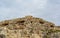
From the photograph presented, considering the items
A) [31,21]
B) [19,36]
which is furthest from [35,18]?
[19,36]

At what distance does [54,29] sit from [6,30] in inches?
304

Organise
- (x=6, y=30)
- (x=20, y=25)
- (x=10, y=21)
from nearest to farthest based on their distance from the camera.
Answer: (x=6, y=30), (x=20, y=25), (x=10, y=21)

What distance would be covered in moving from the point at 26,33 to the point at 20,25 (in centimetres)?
234

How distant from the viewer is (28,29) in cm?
2969

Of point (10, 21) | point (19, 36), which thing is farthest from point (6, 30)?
point (10, 21)

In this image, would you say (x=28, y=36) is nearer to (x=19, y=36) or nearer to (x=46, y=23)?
(x=19, y=36)

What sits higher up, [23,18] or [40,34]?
[23,18]

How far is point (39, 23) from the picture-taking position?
3189 cm

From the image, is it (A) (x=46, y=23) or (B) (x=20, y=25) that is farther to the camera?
(A) (x=46, y=23)

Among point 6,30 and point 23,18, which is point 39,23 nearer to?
point 23,18

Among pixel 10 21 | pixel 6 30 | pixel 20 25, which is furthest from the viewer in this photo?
pixel 10 21

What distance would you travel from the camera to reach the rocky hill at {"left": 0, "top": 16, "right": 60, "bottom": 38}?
1120 inches

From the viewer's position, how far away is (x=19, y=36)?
28734mm

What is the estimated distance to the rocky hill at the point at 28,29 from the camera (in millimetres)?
28438
